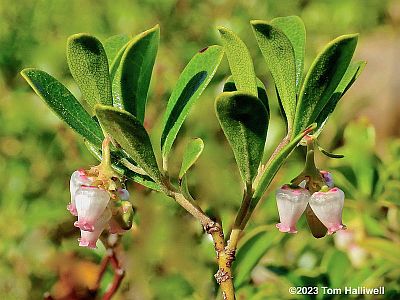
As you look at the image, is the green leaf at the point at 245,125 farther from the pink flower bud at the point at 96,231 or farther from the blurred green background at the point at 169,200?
the blurred green background at the point at 169,200

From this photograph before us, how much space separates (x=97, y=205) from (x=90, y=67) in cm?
15

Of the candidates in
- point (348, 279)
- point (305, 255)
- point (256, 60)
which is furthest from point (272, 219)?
point (256, 60)

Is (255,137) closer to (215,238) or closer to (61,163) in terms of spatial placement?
(215,238)

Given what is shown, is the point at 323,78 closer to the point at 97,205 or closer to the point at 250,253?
the point at 97,205

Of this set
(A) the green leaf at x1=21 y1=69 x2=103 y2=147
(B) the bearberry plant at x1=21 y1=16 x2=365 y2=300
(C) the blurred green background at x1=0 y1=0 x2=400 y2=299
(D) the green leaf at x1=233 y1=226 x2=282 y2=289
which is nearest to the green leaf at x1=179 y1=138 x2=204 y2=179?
(B) the bearberry plant at x1=21 y1=16 x2=365 y2=300

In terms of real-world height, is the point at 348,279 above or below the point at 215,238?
below

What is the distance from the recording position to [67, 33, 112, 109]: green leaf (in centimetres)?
84

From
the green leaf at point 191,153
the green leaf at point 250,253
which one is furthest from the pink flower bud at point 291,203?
the green leaf at point 250,253

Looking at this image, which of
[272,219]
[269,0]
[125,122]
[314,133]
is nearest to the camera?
[125,122]

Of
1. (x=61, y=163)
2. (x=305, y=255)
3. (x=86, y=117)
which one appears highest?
(x=86, y=117)

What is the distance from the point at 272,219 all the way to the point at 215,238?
80 cm

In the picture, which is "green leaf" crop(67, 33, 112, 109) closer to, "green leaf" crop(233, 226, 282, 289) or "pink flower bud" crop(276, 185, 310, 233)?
"pink flower bud" crop(276, 185, 310, 233)

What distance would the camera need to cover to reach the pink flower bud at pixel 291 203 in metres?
0.91

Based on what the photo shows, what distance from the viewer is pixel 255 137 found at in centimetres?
86
